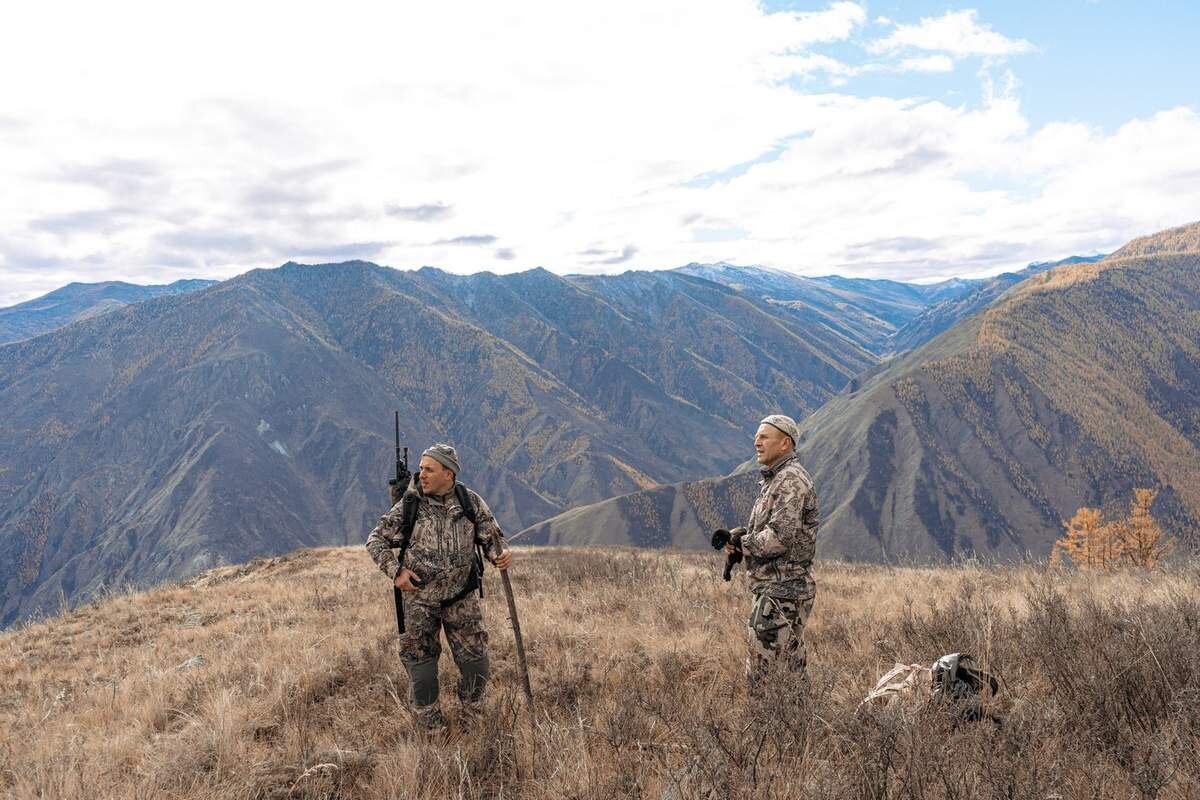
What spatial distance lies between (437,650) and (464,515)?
1.07 metres

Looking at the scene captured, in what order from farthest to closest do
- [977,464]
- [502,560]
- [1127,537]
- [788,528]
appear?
[977,464]
[1127,537]
[502,560]
[788,528]

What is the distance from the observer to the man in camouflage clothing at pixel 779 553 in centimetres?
474

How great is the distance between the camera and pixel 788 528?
15.5 ft

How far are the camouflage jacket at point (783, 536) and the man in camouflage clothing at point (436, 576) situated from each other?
Result: 6.75ft

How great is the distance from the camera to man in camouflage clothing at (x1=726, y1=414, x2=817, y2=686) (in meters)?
4.74

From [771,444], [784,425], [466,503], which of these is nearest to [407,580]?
[466,503]

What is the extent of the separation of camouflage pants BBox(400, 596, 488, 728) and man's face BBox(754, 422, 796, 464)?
2.68m

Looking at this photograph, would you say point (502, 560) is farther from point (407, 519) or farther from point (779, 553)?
point (779, 553)

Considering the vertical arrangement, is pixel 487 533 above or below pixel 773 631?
above

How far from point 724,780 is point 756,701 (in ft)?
3.93

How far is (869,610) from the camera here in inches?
298

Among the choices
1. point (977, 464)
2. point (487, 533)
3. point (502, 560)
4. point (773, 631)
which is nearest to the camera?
point (773, 631)

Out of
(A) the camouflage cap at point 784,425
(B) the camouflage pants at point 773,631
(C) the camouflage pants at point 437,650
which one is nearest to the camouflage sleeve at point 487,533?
(C) the camouflage pants at point 437,650

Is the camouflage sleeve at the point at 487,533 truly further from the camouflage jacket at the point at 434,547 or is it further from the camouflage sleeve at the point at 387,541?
the camouflage sleeve at the point at 387,541
